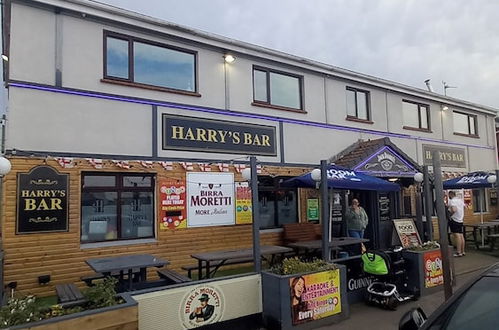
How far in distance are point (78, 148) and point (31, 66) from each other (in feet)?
5.41

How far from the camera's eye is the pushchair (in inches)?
243

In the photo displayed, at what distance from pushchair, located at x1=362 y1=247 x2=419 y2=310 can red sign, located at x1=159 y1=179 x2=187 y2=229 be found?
3.90 metres

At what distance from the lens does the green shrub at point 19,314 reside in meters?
3.67

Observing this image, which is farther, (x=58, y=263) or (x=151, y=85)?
(x=151, y=85)

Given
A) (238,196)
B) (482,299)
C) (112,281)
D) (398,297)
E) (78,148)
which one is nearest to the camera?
(482,299)

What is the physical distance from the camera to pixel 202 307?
4.95 m

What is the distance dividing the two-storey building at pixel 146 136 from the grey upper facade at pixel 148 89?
2cm

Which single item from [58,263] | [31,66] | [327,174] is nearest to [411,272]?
[327,174]

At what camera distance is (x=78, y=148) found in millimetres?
7301

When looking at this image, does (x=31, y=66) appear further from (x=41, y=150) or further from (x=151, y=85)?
(x=151, y=85)

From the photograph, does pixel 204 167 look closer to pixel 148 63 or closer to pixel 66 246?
pixel 148 63

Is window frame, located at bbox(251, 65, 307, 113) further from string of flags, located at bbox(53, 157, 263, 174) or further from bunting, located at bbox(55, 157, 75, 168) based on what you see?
bunting, located at bbox(55, 157, 75, 168)

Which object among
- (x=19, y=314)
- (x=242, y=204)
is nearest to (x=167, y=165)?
(x=242, y=204)

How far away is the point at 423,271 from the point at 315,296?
250 cm
